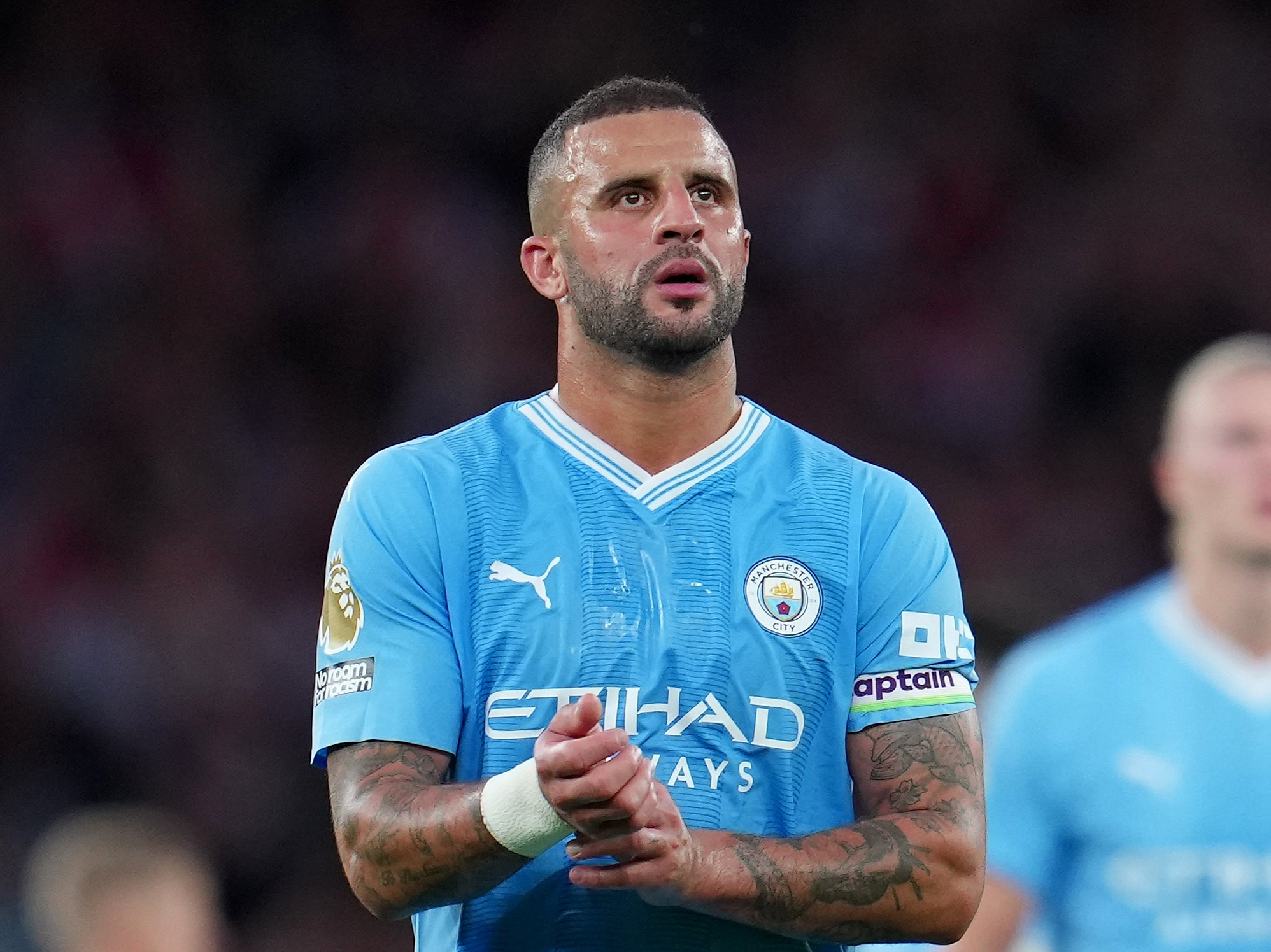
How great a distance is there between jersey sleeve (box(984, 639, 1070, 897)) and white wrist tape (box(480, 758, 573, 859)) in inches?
89.5

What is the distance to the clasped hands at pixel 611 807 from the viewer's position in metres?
2.43

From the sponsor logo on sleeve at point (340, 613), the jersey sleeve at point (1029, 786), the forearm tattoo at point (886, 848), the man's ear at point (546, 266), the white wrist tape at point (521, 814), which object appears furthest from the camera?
→ the jersey sleeve at point (1029, 786)

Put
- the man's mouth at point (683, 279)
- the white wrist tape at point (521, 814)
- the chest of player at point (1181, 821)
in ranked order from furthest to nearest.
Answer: the chest of player at point (1181, 821)
the man's mouth at point (683, 279)
the white wrist tape at point (521, 814)

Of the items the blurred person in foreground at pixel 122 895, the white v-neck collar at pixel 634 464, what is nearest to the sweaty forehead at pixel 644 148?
the white v-neck collar at pixel 634 464

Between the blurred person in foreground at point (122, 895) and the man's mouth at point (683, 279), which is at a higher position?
the man's mouth at point (683, 279)

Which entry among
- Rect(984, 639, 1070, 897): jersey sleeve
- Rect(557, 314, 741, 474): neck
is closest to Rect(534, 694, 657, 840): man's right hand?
Rect(557, 314, 741, 474): neck

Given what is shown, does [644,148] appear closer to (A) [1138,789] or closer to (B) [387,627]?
(B) [387,627]

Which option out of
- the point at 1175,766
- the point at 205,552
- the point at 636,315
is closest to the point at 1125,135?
the point at 205,552

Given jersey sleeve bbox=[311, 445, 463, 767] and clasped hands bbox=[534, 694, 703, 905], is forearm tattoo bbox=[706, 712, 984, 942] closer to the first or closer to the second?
clasped hands bbox=[534, 694, 703, 905]

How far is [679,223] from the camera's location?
3.12 metres

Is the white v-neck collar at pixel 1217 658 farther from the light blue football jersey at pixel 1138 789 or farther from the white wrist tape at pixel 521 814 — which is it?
the white wrist tape at pixel 521 814

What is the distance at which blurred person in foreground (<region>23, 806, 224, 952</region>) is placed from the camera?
4867 millimetres

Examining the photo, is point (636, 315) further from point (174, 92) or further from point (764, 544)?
point (174, 92)

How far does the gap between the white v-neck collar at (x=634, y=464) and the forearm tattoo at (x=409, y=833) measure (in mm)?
569
